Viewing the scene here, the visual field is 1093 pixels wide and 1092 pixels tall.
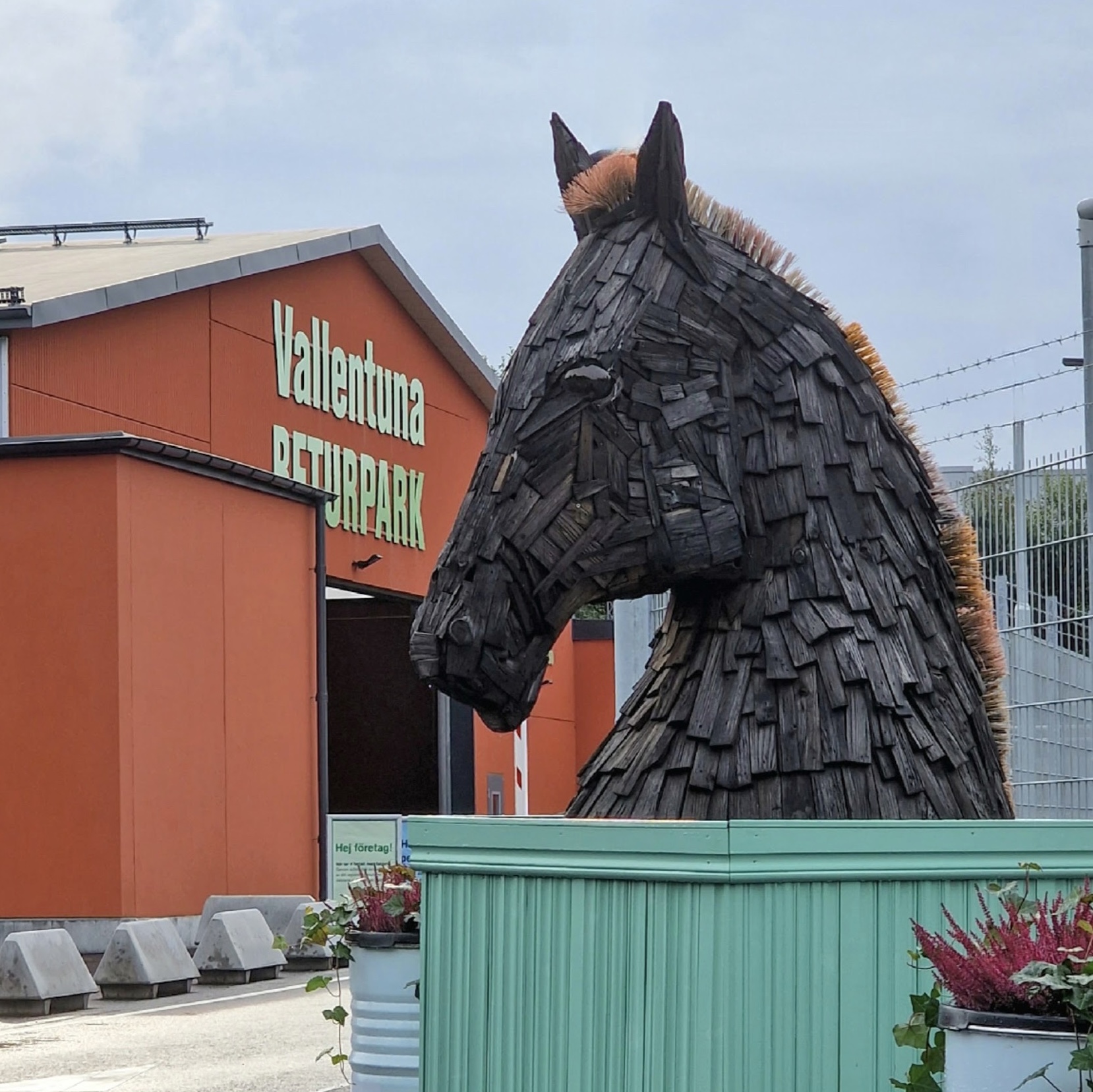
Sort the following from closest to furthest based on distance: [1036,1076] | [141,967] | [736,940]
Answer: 1. [1036,1076]
2. [736,940]
3. [141,967]

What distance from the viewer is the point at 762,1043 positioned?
8.93 ft

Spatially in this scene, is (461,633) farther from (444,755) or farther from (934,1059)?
(444,755)

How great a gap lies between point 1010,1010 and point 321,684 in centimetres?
1532

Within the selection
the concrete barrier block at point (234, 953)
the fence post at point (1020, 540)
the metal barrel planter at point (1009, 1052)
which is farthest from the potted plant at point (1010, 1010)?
the concrete barrier block at point (234, 953)

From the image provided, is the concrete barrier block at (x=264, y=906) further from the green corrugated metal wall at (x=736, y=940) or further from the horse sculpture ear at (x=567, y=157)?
the green corrugated metal wall at (x=736, y=940)

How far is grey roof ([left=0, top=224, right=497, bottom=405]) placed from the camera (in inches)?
672

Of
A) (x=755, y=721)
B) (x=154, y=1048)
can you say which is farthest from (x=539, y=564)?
(x=154, y=1048)

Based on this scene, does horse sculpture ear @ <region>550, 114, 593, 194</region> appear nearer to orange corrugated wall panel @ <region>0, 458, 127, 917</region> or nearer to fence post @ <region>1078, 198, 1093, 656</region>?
fence post @ <region>1078, 198, 1093, 656</region>

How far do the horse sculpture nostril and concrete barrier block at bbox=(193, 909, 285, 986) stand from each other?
31.9 ft

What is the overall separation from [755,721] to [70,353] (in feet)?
49.3

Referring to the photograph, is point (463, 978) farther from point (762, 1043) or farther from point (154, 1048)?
point (154, 1048)

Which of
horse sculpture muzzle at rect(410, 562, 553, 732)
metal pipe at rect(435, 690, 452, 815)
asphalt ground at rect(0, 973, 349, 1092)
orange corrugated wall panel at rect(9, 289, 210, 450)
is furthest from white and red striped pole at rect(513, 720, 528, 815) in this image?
horse sculpture muzzle at rect(410, 562, 553, 732)

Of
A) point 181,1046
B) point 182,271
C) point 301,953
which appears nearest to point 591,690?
point 182,271

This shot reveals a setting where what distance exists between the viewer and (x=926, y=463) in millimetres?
3525
